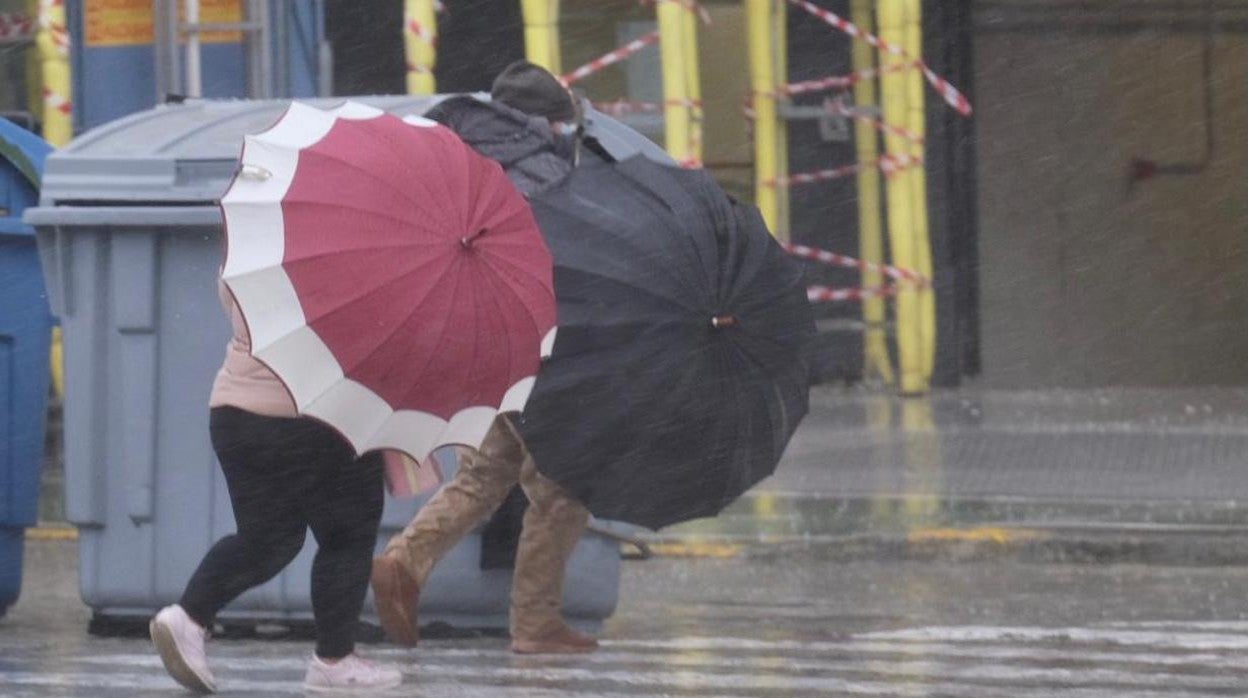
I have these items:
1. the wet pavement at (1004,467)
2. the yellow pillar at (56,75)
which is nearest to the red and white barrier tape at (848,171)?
the wet pavement at (1004,467)

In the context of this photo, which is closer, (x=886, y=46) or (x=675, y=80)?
(x=675, y=80)

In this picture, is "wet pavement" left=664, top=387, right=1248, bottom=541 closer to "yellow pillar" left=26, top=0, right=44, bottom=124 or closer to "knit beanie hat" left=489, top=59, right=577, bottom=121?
"knit beanie hat" left=489, top=59, right=577, bottom=121

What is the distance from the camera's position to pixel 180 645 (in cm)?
686

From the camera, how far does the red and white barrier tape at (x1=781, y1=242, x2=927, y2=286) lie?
619 inches

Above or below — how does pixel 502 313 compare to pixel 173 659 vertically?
above

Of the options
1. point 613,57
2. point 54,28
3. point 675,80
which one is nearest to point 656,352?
point 54,28

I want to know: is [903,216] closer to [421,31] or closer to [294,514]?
[421,31]

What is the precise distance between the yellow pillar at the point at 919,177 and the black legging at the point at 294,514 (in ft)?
30.0

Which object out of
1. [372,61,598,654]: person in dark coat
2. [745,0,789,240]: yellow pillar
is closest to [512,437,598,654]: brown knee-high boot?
[372,61,598,654]: person in dark coat

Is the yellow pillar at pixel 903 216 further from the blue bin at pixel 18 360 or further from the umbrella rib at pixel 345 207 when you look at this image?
the umbrella rib at pixel 345 207

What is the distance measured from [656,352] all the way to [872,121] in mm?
8688

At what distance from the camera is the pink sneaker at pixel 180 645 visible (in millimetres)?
6855

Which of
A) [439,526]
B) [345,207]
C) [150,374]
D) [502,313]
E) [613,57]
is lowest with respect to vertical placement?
[439,526]

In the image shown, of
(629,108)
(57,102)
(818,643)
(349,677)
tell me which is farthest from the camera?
(629,108)
